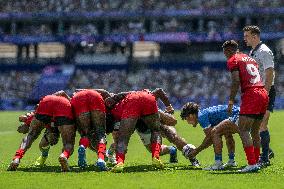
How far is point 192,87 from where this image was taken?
2345 inches

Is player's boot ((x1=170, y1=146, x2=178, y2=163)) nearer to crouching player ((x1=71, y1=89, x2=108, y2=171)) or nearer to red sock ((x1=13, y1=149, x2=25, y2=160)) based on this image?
crouching player ((x1=71, y1=89, x2=108, y2=171))

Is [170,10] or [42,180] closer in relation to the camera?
[42,180]

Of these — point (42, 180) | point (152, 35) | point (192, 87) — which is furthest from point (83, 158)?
point (152, 35)

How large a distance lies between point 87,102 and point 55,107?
1.83 ft

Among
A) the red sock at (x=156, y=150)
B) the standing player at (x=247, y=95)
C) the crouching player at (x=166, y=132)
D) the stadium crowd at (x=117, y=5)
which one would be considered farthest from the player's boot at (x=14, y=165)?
the stadium crowd at (x=117, y=5)

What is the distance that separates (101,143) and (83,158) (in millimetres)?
436

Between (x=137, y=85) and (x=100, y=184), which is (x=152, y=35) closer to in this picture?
(x=137, y=85)

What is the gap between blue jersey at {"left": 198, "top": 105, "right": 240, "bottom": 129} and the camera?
12445mm

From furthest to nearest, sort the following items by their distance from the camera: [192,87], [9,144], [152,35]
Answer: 1. [152,35]
2. [192,87]
3. [9,144]

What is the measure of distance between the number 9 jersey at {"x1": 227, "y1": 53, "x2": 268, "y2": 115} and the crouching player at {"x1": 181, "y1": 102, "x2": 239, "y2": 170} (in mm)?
675

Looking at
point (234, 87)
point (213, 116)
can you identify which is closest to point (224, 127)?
point (213, 116)

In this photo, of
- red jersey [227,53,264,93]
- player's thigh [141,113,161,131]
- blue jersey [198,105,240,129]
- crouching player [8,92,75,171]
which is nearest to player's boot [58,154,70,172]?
crouching player [8,92,75,171]

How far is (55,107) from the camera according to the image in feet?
41.0

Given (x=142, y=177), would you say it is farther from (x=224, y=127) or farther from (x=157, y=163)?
(x=224, y=127)
